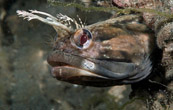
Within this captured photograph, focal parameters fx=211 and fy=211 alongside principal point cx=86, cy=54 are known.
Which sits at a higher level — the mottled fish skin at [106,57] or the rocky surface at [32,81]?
the mottled fish skin at [106,57]

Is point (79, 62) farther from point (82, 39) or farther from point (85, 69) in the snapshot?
point (82, 39)

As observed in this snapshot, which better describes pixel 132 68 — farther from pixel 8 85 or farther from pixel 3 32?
pixel 3 32

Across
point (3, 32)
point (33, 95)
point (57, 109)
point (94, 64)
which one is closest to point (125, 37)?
point (94, 64)

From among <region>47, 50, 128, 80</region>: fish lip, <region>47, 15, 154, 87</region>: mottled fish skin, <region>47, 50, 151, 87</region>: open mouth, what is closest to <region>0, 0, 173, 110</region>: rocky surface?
<region>47, 15, 154, 87</region>: mottled fish skin

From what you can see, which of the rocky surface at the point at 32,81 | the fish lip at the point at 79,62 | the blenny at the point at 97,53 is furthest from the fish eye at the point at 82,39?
the rocky surface at the point at 32,81

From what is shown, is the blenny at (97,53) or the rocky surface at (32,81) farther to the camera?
the rocky surface at (32,81)

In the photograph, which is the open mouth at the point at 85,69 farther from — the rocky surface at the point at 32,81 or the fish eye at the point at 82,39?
the rocky surface at the point at 32,81

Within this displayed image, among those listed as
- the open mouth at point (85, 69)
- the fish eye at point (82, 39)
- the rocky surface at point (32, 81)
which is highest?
the fish eye at point (82, 39)
